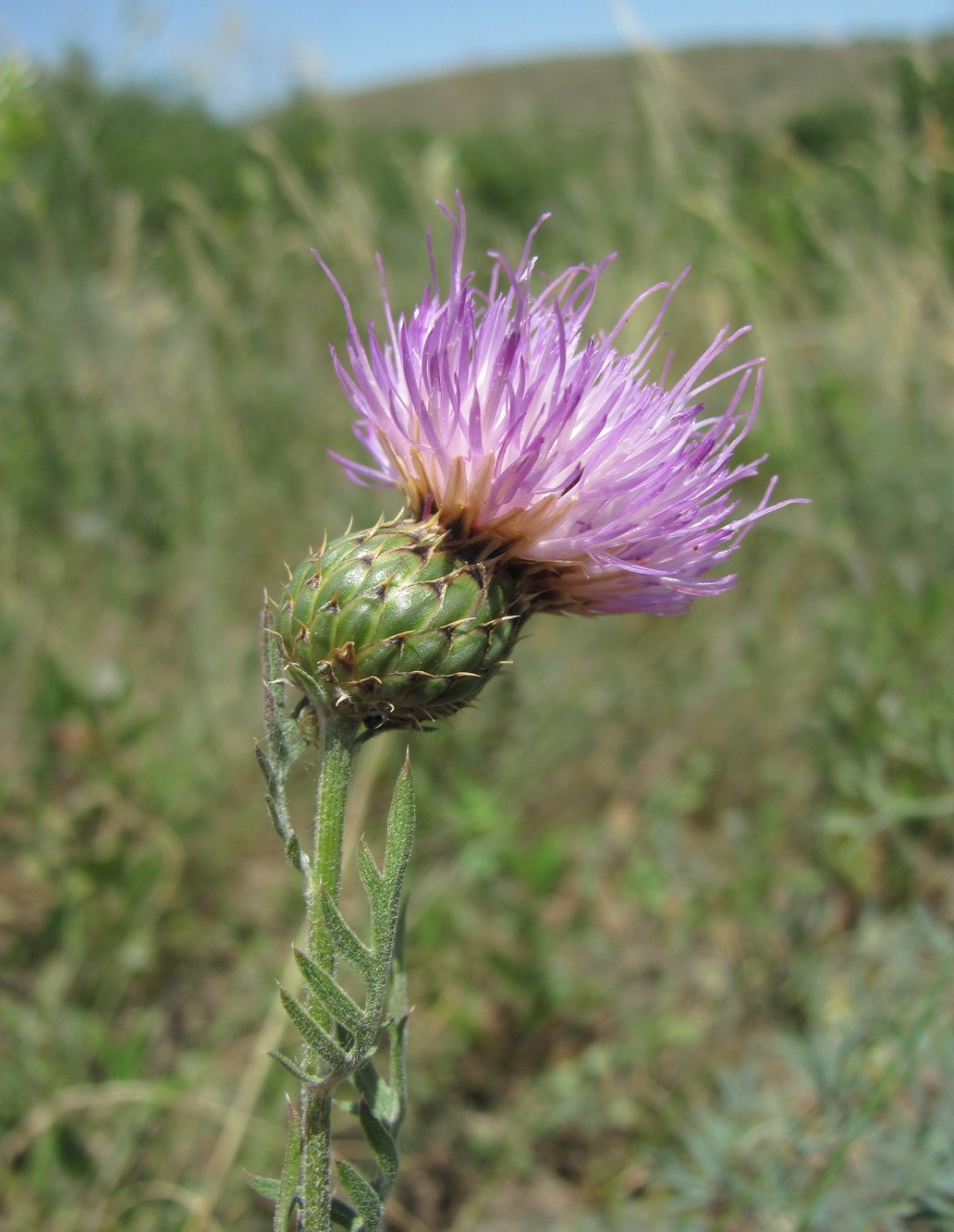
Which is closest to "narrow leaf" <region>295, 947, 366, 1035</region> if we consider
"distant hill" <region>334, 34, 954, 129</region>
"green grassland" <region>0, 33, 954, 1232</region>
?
"green grassland" <region>0, 33, 954, 1232</region>

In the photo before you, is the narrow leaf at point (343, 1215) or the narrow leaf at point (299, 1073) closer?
the narrow leaf at point (299, 1073)

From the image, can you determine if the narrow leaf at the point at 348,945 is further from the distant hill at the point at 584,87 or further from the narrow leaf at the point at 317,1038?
the distant hill at the point at 584,87

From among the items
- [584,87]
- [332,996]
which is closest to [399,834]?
[332,996]

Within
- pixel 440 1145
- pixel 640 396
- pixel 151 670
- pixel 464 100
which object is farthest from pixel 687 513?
pixel 464 100

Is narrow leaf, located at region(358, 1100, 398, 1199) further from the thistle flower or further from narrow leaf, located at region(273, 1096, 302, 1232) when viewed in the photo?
the thistle flower

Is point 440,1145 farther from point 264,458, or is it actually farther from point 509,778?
point 264,458

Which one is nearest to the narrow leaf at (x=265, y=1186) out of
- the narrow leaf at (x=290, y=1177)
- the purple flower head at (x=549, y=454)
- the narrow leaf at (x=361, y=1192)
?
the narrow leaf at (x=290, y=1177)
